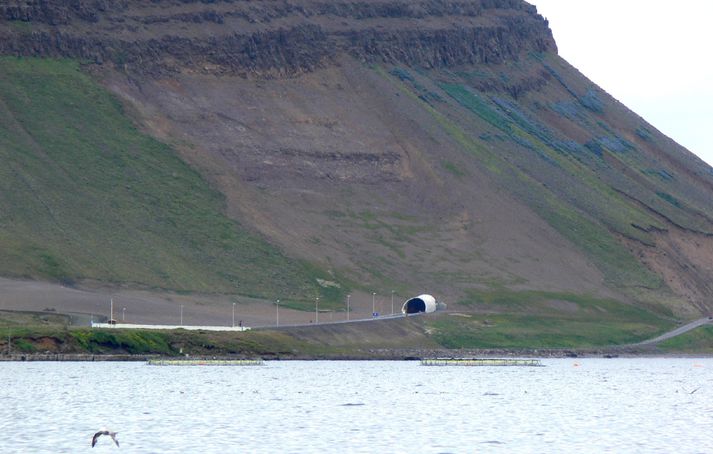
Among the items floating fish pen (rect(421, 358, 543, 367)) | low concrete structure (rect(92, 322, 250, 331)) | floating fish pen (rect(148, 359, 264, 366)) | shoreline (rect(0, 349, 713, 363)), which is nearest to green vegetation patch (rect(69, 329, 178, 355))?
shoreline (rect(0, 349, 713, 363))

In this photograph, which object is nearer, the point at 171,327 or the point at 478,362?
the point at 171,327

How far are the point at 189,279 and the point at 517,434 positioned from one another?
121 meters

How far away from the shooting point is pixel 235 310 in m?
193

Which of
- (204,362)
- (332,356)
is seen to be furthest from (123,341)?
(332,356)

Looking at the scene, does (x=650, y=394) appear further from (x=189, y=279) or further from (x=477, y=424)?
(x=189, y=279)

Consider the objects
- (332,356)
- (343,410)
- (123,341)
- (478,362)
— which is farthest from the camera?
(332,356)

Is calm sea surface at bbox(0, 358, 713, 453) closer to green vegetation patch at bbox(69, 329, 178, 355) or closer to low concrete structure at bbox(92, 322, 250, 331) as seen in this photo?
green vegetation patch at bbox(69, 329, 178, 355)

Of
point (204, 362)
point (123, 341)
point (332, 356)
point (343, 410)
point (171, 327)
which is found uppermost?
point (171, 327)

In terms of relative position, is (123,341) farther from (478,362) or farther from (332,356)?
(478,362)

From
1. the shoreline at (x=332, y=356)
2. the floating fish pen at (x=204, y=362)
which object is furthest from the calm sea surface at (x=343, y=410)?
the shoreline at (x=332, y=356)

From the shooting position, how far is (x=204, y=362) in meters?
156

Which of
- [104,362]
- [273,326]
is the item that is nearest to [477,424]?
[104,362]

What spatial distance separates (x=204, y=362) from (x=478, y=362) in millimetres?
32193

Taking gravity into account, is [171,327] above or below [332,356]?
above
